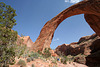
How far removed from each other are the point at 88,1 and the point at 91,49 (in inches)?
533

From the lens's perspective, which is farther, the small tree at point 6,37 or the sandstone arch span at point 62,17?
the sandstone arch span at point 62,17

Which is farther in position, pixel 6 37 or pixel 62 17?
pixel 62 17

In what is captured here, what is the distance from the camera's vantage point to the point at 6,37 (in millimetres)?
3768

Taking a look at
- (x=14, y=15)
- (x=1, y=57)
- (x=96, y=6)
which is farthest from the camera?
(x=96, y=6)

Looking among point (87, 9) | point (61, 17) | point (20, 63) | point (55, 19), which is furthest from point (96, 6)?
point (20, 63)

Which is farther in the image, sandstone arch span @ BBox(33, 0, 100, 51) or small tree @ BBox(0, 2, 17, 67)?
sandstone arch span @ BBox(33, 0, 100, 51)

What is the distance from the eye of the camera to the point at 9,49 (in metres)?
3.62

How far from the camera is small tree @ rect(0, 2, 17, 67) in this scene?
138 inches

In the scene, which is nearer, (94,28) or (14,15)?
(14,15)

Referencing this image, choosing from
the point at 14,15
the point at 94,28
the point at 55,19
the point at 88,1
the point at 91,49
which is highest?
the point at 88,1

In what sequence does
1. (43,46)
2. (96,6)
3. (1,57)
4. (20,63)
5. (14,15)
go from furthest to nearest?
(96,6) → (43,46) → (20,63) → (14,15) → (1,57)

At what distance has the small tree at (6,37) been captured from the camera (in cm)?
350

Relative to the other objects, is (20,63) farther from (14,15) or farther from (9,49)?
(14,15)

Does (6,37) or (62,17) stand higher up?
(62,17)
